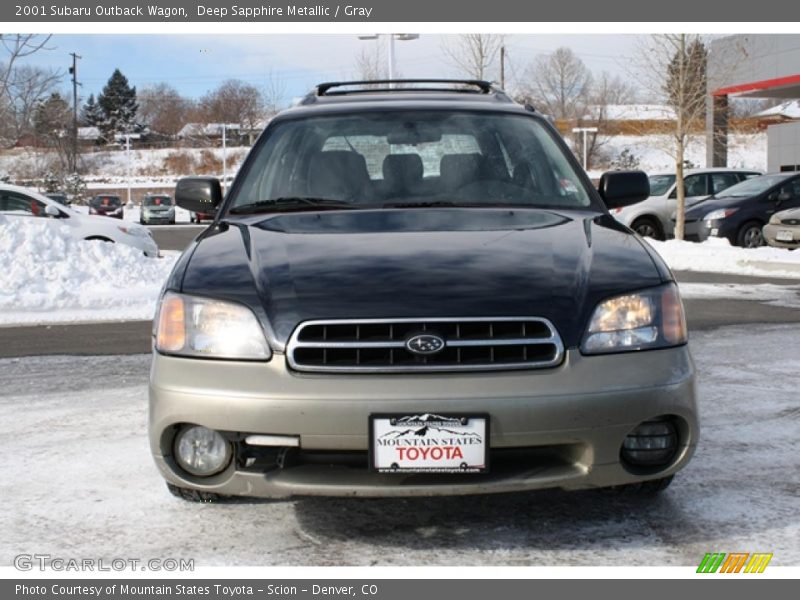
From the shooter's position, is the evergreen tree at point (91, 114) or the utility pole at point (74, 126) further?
the evergreen tree at point (91, 114)

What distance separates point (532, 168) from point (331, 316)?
1817 mm

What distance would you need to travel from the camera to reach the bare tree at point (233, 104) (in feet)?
244

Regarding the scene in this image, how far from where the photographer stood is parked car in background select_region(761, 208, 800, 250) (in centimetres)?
1559

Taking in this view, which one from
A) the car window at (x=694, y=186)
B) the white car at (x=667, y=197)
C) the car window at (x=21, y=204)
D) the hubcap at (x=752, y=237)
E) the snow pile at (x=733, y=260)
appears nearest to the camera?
the snow pile at (x=733, y=260)

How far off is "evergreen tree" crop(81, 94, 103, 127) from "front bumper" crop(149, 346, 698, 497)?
104 meters

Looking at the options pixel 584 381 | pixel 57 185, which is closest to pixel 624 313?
pixel 584 381

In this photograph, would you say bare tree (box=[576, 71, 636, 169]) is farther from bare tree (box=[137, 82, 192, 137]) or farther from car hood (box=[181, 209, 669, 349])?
car hood (box=[181, 209, 669, 349])

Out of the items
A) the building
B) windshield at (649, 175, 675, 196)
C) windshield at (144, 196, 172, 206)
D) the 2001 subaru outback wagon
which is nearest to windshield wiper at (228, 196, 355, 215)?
the 2001 subaru outback wagon

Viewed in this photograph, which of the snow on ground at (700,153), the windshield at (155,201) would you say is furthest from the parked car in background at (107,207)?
the snow on ground at (700,153)

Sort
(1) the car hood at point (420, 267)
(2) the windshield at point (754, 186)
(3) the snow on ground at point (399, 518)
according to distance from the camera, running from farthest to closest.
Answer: (2) the windshield at point (754, 186) → (3) the snow on ground at point (399, 518) → (1) the car hood at point (420, 267)

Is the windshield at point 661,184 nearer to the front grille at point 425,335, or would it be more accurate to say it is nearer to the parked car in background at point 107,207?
the front grille at point 425,335

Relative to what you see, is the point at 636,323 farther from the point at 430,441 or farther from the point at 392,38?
the point at 392,38

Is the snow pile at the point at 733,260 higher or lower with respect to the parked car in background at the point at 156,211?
lower
